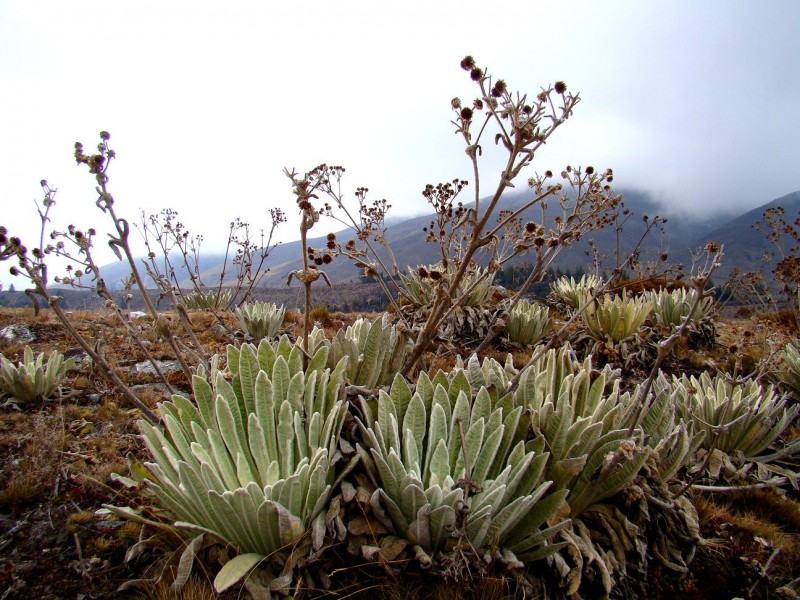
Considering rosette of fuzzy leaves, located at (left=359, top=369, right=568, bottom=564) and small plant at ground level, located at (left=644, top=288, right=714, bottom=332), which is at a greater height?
rosette of fuzzy leaves, located at (left=359, top=369, right=568, bottom=564)

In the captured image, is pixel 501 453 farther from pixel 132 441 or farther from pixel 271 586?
pixel 132 441

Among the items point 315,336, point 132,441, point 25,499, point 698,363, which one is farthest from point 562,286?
point 25,499

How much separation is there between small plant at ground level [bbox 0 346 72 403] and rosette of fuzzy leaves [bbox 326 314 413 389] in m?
2.71

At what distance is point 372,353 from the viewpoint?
2.56 meters

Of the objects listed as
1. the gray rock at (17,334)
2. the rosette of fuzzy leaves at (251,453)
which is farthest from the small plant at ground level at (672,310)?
the gray rock at (17,334)

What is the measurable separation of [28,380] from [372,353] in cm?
298

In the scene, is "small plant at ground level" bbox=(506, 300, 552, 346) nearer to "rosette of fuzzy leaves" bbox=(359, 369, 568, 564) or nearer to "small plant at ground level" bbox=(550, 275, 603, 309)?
"small plant at ground level" bbox=(550, 275, 603, 309)

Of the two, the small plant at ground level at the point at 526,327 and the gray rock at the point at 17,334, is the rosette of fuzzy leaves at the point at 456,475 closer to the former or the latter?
the small plant at ground level at the point at 526,327

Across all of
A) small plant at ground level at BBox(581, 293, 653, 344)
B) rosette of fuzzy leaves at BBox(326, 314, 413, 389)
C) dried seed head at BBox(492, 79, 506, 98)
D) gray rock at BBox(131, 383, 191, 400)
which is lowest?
small plant at ground level at BBox(581, 293, 653, 344)

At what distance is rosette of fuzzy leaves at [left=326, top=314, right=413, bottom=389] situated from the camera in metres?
2.54

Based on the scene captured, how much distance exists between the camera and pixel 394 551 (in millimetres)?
1571

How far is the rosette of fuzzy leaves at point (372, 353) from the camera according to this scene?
8.32ft

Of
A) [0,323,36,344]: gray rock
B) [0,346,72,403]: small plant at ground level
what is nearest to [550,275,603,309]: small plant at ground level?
[0,346,72,403]: small plant at ground level

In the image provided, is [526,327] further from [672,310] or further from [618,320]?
[672,310]
